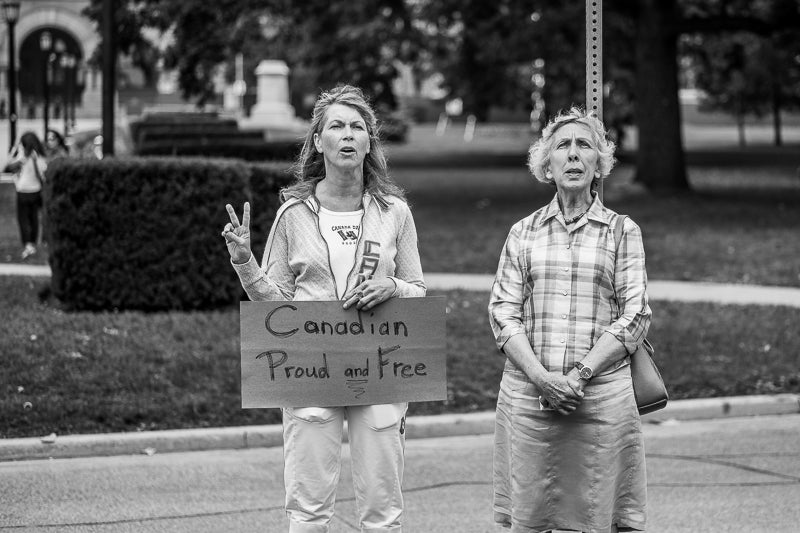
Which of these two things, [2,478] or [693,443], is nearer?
[2,478]

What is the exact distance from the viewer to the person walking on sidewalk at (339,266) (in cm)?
482

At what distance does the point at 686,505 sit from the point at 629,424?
287 centimetres

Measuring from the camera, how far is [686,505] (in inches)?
291

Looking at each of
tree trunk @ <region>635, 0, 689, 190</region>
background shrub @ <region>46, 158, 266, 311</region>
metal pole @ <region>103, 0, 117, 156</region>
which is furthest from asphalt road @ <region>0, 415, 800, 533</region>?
tree trunk @ <region>635, 0, 689, 190</region>

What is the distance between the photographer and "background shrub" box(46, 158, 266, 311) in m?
11.6

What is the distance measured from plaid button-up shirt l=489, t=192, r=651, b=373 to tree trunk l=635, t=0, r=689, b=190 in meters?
22.0

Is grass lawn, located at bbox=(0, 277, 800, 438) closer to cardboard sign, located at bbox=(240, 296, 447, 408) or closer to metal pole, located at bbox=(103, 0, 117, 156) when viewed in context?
metal pole, located at bbox=(103, 0, 117, 156)

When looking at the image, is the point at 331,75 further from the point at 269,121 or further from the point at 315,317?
the point at 315,317

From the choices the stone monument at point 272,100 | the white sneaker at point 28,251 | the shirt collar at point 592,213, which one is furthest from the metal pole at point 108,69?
the stone monument at point 272,100

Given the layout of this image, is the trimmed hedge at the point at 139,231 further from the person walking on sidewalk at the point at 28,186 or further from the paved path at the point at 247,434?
the person walking on sidewalk at the point at 28,186

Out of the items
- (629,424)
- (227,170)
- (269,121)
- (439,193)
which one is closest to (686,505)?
(629,424)

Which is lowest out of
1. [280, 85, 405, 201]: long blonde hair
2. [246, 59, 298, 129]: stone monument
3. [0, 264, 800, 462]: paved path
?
[0, 264, 800, 462]: paved path

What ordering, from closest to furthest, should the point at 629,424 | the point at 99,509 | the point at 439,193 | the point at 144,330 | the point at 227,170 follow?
the point at 629,424, the point at 99,509, the point at 144,330, the point at 227,170, the point at 439,193

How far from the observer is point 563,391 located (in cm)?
461
